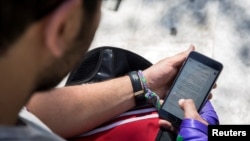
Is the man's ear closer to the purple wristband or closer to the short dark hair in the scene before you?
the short dark hair

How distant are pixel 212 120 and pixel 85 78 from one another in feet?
1.29

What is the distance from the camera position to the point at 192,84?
132 centimetres

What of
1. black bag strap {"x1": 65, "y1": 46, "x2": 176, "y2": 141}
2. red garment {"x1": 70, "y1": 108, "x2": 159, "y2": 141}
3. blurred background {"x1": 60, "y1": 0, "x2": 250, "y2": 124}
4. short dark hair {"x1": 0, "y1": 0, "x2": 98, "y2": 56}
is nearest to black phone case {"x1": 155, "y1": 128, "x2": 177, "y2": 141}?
red garment {"x1": 70, "y1": 108, "x2": 159, "y2": 141}

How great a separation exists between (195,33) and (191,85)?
2.01 feet

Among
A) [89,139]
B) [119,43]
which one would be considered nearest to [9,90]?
[89,139]

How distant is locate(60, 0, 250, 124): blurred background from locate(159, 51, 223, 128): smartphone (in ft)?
1.37

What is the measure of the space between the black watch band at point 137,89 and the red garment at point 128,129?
3cm

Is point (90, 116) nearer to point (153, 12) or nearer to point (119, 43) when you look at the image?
point (119, 43)

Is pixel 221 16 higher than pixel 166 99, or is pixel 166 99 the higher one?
pixel 221 16

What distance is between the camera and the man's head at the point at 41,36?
1.93ft

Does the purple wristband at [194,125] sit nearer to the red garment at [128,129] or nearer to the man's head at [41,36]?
the red garment at [128,129]

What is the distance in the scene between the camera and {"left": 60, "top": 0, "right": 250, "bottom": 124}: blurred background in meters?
1.74

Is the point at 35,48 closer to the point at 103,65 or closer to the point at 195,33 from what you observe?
the point at 103,65

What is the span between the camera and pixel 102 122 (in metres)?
1.26
